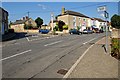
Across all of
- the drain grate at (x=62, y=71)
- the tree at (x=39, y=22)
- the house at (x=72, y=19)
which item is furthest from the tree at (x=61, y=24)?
the drain grate at (x=62, y=71)

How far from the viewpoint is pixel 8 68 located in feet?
32.3

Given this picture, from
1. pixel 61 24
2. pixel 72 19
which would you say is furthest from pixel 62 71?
pixel 72 19

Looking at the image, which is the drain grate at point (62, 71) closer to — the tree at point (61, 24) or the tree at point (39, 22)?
the tree at point (61, 24)

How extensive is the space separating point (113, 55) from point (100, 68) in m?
3.78

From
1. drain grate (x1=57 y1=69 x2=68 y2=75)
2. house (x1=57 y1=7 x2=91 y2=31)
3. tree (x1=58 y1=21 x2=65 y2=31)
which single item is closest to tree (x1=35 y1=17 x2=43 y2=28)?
Answer: house (x1=57 y1=7 x2=91 y2=31)

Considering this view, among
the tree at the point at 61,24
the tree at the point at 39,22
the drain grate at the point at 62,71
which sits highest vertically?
the tree at the point at 39,22

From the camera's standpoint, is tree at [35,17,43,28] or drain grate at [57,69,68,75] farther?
tree at [35,17,43,28]

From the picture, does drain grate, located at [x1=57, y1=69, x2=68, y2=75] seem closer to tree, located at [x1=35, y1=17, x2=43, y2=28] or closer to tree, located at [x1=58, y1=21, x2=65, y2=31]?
tree, located at [x1=58, y1=21, x2=65, y2=31]

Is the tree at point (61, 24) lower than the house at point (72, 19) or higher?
lower

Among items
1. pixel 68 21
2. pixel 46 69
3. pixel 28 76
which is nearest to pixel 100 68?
pixel 46 69

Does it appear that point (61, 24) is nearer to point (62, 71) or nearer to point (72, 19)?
point (72, 19)

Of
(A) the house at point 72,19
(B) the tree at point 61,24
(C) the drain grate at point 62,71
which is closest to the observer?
(C) the drain grate at point 62,71

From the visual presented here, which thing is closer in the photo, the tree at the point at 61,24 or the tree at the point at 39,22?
the tree at the point at 61,24

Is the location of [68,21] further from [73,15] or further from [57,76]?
[57,76]
